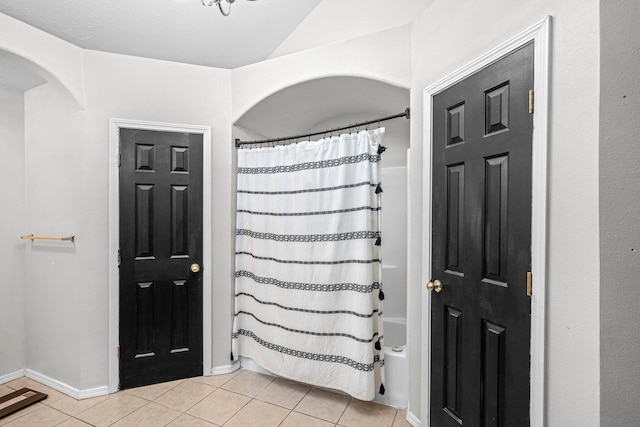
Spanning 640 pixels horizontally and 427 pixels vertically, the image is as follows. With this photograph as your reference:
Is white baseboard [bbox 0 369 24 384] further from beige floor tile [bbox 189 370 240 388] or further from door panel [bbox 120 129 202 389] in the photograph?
beige floor tile [bbox 189 370 240 388]

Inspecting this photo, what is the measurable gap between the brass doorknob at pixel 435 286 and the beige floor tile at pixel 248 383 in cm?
153

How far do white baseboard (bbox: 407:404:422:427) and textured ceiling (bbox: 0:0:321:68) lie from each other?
255 cm

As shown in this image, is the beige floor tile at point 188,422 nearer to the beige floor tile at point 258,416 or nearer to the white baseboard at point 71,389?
the beige floor tile at point 258,416

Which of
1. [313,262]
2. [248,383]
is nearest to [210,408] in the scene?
[248,383]

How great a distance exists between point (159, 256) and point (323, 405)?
5.34 ft

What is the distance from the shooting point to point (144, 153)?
242 centimetres

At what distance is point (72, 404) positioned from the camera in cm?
222

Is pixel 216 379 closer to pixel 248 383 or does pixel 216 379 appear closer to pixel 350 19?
pixel 248 383

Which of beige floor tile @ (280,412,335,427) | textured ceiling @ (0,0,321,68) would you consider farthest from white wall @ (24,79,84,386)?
beige floor tile @ (280,412,335,427)

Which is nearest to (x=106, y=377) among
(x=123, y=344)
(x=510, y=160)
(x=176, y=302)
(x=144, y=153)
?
(x=123, y=344)

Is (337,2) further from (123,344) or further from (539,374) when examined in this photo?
(123,344)

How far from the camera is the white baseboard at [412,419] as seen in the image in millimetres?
1906

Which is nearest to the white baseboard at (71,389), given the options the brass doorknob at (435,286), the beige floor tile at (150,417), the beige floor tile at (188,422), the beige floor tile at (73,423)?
the beige floor tile at (73,423)

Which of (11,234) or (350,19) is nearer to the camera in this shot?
(350,19)
